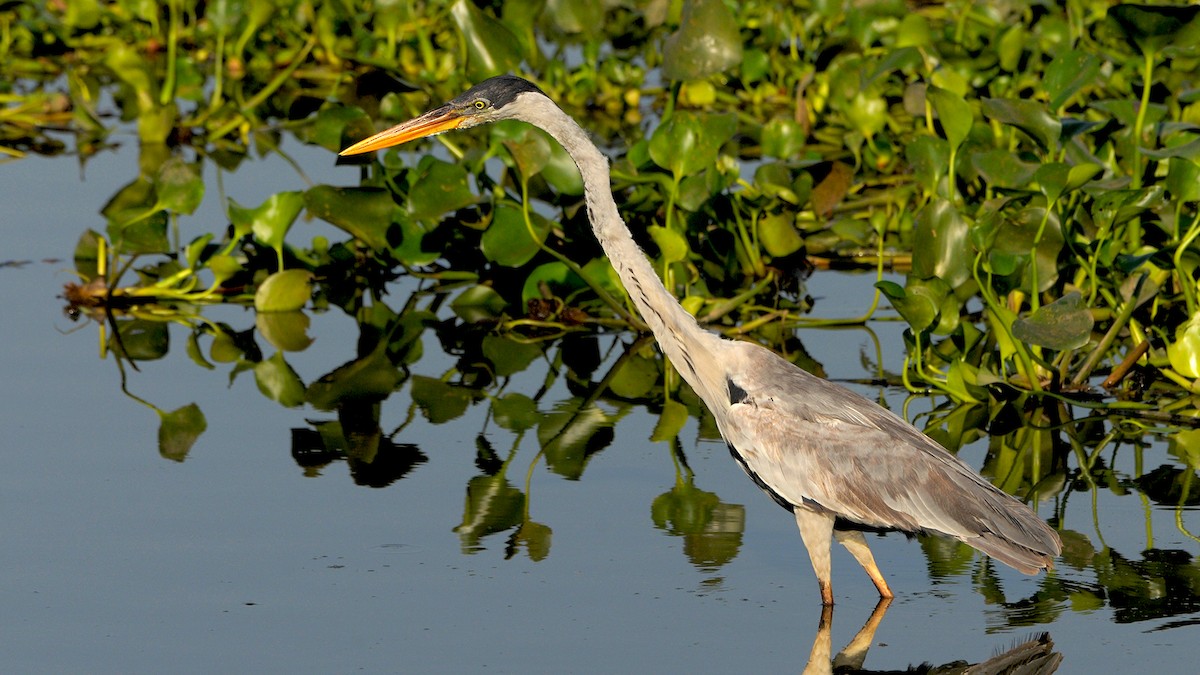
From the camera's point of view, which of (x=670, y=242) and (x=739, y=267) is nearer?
(x=670, y=242)

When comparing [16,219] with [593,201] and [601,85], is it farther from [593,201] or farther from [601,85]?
[593,201]

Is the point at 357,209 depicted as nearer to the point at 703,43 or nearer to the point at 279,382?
the point at 279,382

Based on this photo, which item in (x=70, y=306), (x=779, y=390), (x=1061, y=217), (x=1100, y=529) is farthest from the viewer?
(x=70, y=306)

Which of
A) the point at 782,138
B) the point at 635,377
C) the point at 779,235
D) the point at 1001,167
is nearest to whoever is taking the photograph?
the point at 1001,167

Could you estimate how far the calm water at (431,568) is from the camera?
451cm

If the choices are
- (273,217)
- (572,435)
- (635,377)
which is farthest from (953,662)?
(273,217)

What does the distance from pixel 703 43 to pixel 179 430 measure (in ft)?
10.2

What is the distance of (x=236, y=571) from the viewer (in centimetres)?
511

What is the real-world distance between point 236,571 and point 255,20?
279 inches

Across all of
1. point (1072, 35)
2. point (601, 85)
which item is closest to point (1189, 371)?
point (1072, 35)

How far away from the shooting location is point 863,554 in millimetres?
4922

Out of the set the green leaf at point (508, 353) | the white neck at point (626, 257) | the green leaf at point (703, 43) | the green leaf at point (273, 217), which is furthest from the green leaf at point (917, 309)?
the green leaf at point (273, 217)

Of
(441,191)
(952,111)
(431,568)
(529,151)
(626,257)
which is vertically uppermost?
(952,111)

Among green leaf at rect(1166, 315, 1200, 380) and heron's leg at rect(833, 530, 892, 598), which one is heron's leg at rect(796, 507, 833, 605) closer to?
heron's leg at rect(833, 530, 892, 598)
